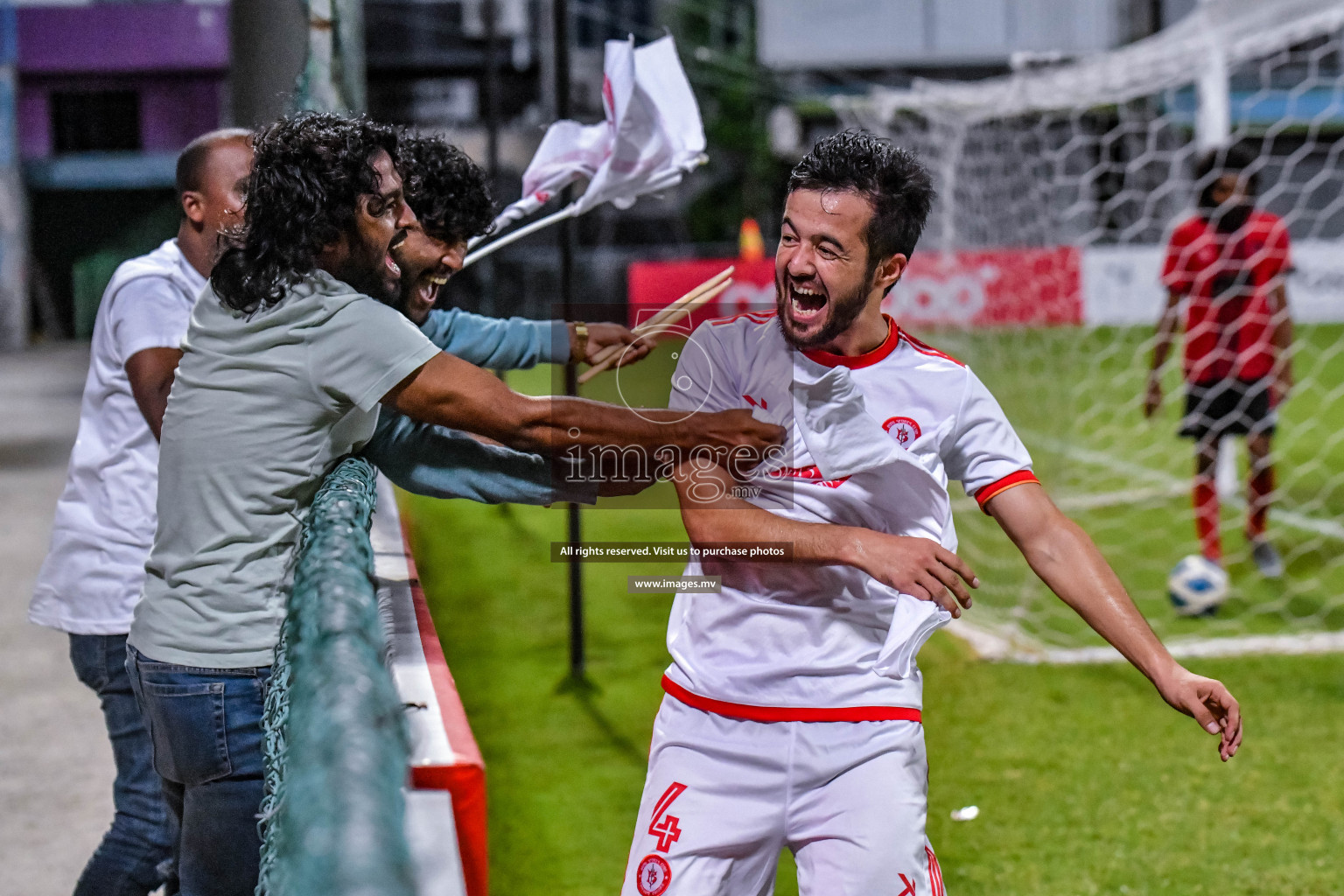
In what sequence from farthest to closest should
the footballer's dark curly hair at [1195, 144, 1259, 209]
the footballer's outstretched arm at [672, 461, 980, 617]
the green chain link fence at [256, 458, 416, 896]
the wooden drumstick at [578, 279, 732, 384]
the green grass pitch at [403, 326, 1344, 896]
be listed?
the footballer's dark curly hair at [1195, 144, 1259, 209], the green grass pitch at [403, 326, 1344, 896], the wooden drumstick at [578, 279, 732, 384], the footballer's outstretched arm at [672, 461, 980, 617], the green chain link fence at [256, 458, 416, 896]

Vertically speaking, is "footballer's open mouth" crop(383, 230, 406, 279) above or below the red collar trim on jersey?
above

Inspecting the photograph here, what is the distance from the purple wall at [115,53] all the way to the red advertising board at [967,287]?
2010 centimetres

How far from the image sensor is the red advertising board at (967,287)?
13.1 metres

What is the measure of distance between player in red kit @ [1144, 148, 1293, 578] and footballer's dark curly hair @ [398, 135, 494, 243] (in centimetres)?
518

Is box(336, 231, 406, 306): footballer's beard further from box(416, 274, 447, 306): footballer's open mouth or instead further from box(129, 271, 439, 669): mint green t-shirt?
box(416, 274, 447, 306): footballer's open mouth

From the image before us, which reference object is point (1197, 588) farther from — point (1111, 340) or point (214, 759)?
point (1111, 340)

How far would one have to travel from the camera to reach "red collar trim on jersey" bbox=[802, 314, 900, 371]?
230cm

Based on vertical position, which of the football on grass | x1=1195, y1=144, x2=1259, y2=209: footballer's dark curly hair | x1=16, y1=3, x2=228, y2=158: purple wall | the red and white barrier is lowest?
the football on grass


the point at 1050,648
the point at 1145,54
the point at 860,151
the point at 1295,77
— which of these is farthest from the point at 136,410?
the point at 1295,77

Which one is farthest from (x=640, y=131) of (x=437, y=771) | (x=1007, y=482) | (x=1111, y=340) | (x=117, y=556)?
(x=1111, y=340)

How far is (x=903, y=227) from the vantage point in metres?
2.28

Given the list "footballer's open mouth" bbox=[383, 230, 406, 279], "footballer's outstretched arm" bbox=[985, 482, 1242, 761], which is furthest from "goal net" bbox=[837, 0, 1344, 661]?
"footballer's open mouth" bbox=[383, 230, 406, 279]

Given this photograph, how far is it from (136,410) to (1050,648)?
14.6 ft

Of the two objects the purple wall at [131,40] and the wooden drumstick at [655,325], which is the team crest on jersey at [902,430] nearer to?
the wooden drumstick at [655,325]
